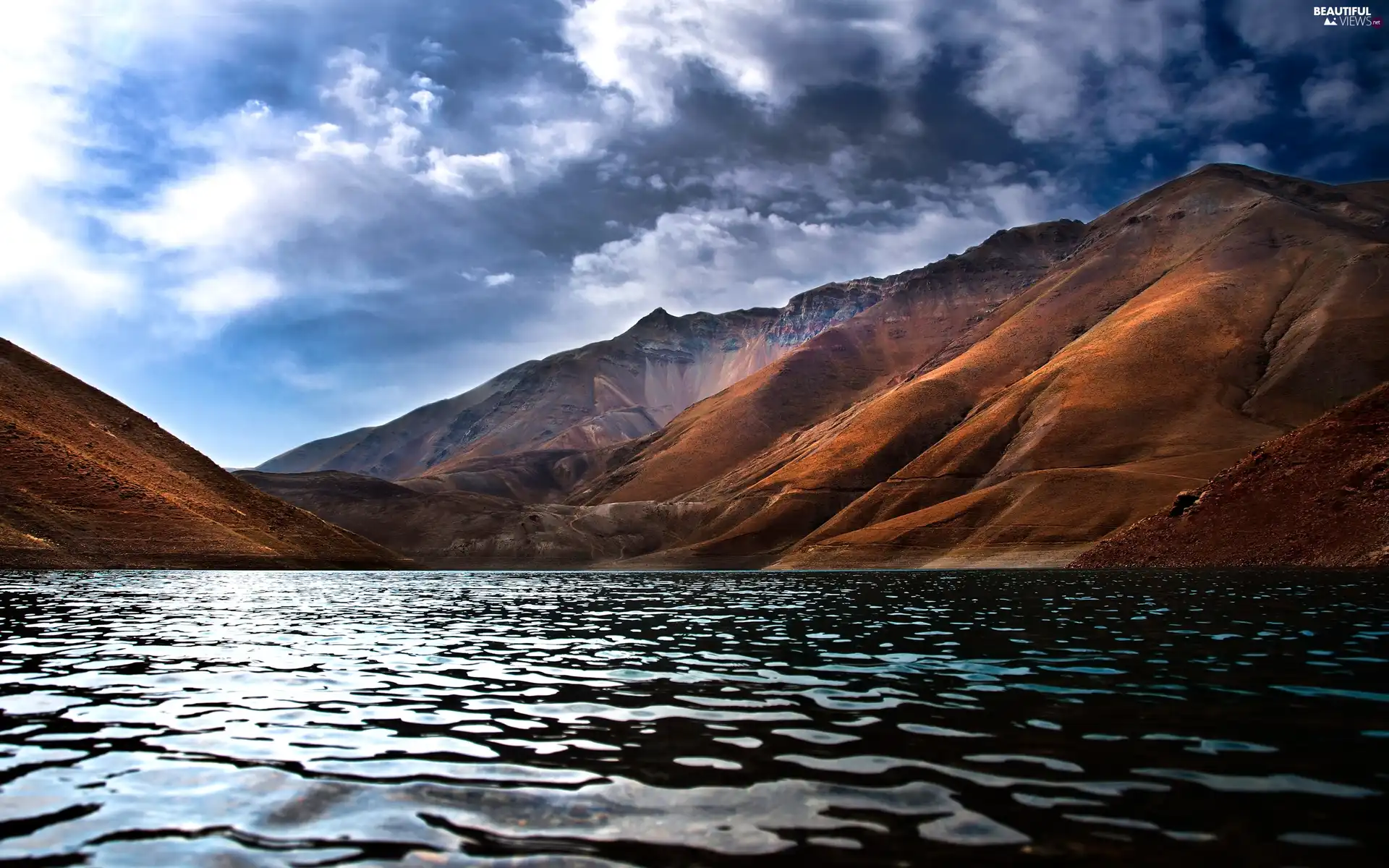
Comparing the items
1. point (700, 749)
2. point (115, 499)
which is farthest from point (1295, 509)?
point (115, 499)

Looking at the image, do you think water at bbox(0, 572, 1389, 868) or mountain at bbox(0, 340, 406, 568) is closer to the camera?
water at bbox(0, 572, 1389, 868)

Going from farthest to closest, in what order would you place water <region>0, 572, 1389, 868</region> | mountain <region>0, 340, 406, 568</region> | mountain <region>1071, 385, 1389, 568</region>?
mountain <region>0, 340, 406, 568</region> < mountain <region>1071, 385, 1389, 568</region> < water <region>0, 572, 1389, 868</region>

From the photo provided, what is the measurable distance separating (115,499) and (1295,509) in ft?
490

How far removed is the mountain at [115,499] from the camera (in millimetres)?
98000

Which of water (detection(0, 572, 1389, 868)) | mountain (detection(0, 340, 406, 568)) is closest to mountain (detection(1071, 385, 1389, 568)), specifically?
water (detection(0, 572, 1389, 868))

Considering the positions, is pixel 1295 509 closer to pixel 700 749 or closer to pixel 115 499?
pixel 700 749

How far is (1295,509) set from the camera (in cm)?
10019

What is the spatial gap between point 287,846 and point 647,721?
740 cm

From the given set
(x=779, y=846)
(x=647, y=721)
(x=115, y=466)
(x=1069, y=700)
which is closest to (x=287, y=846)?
(x=779, y=846)

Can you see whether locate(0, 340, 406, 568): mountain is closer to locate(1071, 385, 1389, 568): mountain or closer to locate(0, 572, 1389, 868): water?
locate(0, 572, 1389, 868): water

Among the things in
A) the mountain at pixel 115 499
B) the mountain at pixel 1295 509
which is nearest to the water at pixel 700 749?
the mountain at pixel 1295 509

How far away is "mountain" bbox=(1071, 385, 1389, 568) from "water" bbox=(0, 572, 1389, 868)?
75.0 meters

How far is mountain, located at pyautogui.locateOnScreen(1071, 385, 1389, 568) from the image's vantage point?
89750 mm

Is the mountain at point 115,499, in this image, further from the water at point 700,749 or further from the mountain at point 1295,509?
the mountain at point 1295,509
